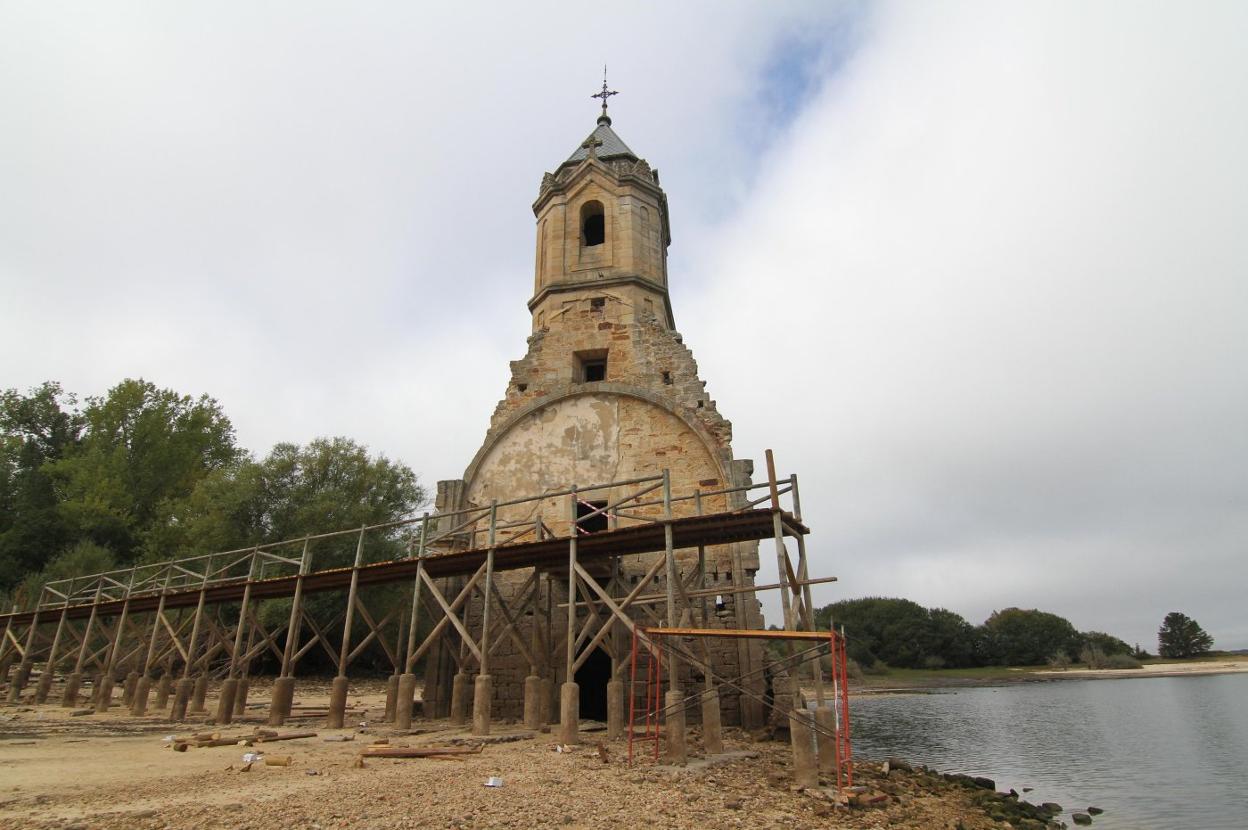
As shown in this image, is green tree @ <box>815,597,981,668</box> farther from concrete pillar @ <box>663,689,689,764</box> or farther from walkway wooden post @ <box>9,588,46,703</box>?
concrete pillar @ <box>663,689,689,764</box>

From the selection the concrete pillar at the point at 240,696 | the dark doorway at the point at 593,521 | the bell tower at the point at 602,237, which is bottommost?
the concrete pillar at the point at 240,696

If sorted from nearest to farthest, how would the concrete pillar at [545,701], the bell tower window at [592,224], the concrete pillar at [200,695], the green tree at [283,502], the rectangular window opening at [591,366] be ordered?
the concrete pillar at [545,701]
the concrete pillar at [200,695]
the rectangular window opening at [591,366]
the bell tower window at [592,224]
the green tree at [283,502]

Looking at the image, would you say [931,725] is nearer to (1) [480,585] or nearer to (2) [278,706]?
(1) [480,585]

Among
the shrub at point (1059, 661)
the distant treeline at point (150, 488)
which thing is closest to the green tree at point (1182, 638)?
the shrub at point (1059, 661)

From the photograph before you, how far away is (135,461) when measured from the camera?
124 ft

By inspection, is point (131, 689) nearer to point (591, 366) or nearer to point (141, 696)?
point (141, 696)

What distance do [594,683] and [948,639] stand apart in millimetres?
74036

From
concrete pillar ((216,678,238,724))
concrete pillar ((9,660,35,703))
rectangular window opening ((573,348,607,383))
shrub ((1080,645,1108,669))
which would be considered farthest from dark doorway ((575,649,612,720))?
shrub ((1080,645,1108,669))

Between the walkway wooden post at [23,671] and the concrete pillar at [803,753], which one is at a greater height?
the walkway wooden post at [23,671]

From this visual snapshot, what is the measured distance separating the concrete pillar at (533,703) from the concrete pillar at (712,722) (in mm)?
3685

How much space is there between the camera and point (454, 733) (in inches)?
500

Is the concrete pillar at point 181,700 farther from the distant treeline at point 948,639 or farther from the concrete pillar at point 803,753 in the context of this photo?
the distant treeline at point 948,639

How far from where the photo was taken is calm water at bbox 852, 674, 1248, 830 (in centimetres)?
1341

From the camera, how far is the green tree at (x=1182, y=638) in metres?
93.6
